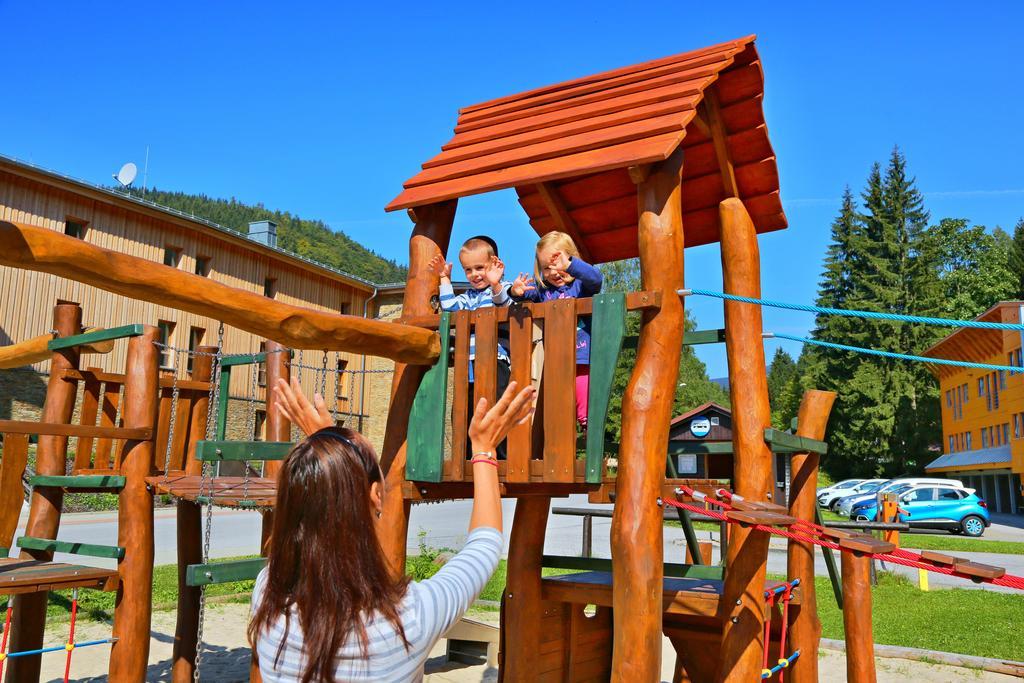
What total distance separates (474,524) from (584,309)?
5.79ft

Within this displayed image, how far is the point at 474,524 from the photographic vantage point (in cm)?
189

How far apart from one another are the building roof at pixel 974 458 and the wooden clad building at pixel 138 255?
82.0 feet

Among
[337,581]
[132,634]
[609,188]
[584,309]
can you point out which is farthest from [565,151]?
[132,634]

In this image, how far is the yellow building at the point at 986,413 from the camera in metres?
30.7

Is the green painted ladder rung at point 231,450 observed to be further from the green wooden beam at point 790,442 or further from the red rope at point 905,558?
the green wooden beam at point 790,442

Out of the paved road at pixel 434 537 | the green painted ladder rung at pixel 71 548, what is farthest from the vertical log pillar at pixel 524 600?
the paved road at pixel 434 537

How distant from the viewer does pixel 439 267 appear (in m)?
4.02

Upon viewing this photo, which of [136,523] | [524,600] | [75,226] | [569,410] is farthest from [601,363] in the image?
[75,226]

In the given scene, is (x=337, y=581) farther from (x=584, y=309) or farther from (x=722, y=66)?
(x=722, y=66)

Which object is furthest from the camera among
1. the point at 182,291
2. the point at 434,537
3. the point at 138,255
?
the point at 138,255

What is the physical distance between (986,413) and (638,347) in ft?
121

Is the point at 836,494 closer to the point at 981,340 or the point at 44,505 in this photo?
the point at 981,340

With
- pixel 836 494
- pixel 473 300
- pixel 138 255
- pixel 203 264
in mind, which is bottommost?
pixel 836 494

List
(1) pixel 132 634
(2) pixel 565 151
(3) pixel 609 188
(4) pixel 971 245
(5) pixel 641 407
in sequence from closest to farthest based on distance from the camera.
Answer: (5) pixel 641 407
(2) pixel 565 151
(1) pixel 132 634
(3) pixel 609 188
(4) pixel 971 245
